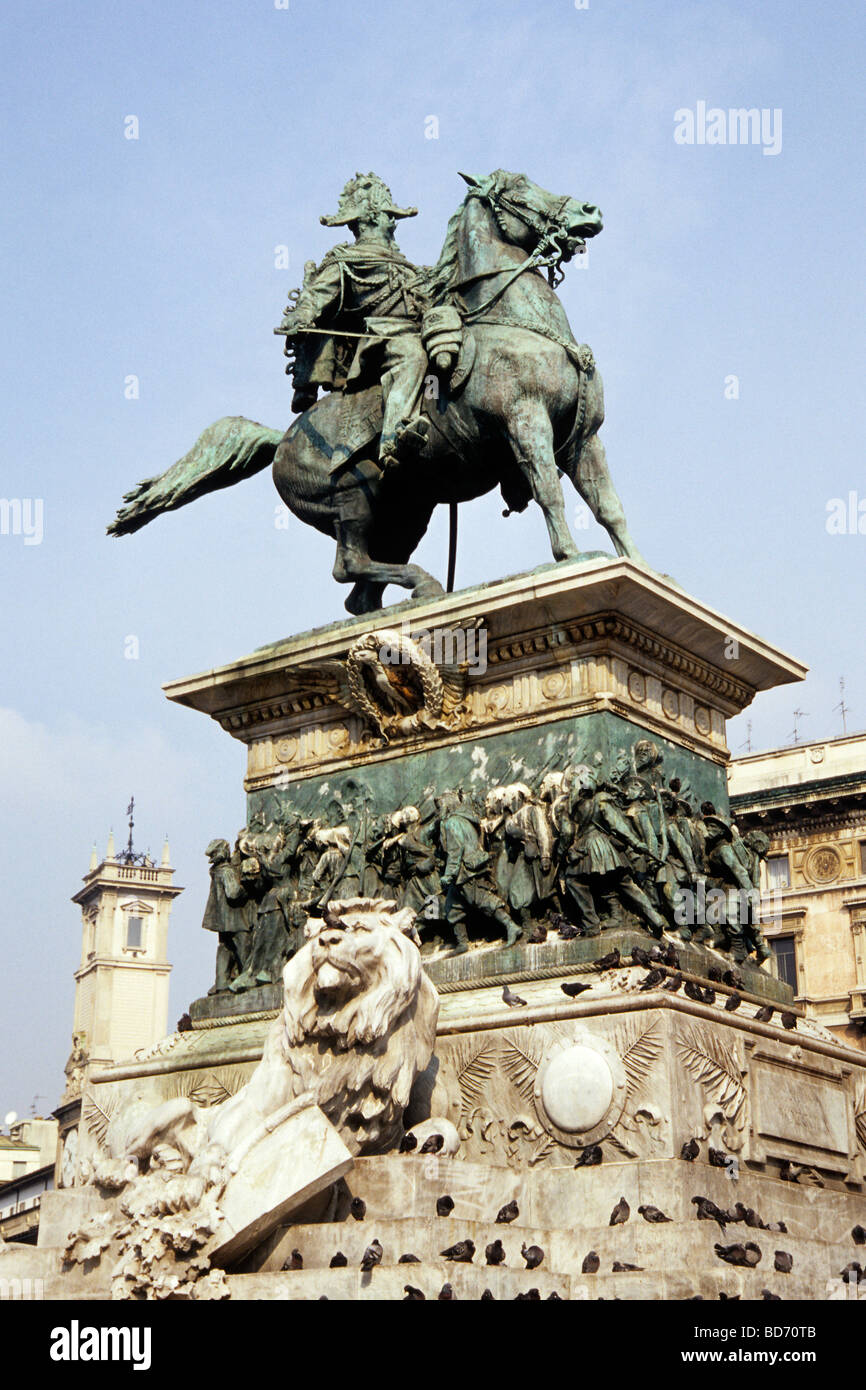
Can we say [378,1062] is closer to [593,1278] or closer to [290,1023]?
[290,1023]

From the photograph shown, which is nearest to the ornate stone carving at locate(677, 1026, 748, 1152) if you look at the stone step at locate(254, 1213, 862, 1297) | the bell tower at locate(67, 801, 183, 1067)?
the stone step at locate(254, 1213, 862, 1297)

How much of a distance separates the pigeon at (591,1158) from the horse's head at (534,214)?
29.2 ft

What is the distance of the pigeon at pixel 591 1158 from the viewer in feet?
48.0

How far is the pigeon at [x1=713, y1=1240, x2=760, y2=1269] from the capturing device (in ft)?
43.2

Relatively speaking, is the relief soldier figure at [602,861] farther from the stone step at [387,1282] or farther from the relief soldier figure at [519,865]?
the stone step at [387,1282]

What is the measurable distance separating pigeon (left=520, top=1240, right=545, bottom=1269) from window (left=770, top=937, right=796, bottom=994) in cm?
3711

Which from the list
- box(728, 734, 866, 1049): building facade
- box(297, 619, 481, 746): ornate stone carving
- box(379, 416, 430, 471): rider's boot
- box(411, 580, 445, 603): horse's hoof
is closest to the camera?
box(297, 619, 481, 746): ornate stone carving

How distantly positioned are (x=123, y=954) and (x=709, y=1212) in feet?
350

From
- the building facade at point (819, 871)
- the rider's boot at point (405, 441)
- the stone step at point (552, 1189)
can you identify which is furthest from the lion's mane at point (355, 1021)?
the building facade at point (819, 871)

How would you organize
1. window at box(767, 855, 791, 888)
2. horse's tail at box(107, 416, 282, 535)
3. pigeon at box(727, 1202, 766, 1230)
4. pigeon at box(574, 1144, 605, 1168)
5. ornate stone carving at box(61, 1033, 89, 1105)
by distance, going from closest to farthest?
pigeon at box(727, 1202, 766, 1230) < pigeon at box(574, 1144, 605, 1168) < horse's tail at box(107, 416, 282, 535) < window at box(767, 855, 791, 888) < ornate stone carving at box(61, 1033, 89, 1105)

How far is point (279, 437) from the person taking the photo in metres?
20.7

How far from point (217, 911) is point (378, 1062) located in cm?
500

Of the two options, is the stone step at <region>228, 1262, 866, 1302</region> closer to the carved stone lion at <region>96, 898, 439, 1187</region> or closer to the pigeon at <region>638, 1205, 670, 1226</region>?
the pigeon at <region>638, 1205, 670, 1226</region>
